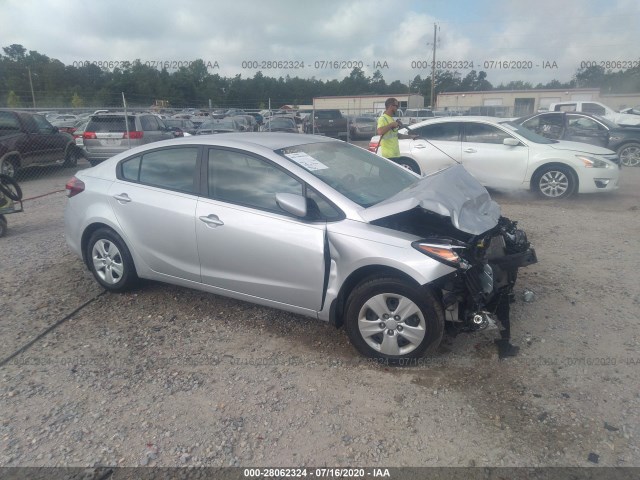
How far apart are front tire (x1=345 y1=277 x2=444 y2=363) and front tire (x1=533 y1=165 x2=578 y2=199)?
267 inches

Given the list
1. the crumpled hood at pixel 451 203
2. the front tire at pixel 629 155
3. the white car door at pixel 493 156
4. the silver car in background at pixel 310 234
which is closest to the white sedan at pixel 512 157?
the white car door at pixel 493 156

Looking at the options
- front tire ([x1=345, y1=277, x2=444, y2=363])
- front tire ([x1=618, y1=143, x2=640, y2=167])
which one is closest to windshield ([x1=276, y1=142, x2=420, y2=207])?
front tire ([x1=345, y1=277, x2=444, y2=363])

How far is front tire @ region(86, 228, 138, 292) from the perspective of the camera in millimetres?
4777

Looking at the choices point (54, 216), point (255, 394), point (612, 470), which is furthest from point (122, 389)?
point (54, 216)

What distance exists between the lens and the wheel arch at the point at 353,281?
3516 mm

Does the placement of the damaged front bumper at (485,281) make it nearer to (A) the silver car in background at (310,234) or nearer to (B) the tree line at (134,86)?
(A) the silver car in background at (310,234)

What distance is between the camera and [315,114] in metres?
25.6

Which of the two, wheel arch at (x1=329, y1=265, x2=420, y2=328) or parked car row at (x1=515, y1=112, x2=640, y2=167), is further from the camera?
parked car row at (x1=515, y1=112, x2=640, y2=167)

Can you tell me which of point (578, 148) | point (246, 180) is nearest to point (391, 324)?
point (246, 180)

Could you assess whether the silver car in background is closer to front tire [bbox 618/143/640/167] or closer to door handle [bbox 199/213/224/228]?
door handle [bbox 199/213/224/228]

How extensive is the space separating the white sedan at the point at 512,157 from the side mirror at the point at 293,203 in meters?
5.77

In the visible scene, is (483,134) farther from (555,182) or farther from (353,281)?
(353,281)

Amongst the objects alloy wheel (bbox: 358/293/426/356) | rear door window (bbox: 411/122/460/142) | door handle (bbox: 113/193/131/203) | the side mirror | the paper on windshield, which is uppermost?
the paper on windshield

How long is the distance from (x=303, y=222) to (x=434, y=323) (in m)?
1.18
